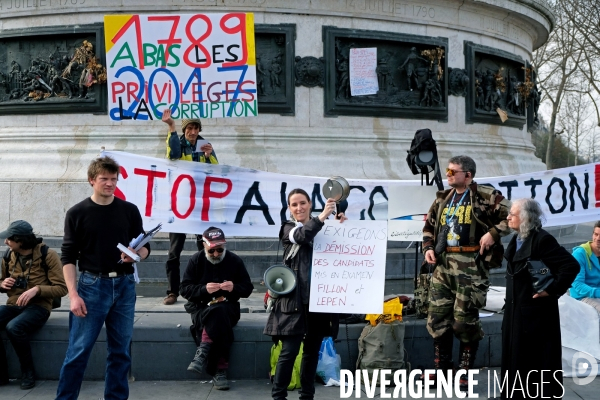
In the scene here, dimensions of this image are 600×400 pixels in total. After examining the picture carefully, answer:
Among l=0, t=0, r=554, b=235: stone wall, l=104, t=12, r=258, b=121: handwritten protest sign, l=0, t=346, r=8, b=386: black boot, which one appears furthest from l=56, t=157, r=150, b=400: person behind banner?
l=0, t=0, r=554, b=235: stone wall

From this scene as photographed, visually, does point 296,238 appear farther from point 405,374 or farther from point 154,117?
point 154,117

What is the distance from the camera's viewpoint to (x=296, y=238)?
6.42 meters

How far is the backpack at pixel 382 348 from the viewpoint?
7.45 m

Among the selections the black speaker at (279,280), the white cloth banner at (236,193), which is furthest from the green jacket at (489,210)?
the white cloth banner at (236,193)

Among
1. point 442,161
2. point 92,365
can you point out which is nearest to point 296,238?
point 92,365

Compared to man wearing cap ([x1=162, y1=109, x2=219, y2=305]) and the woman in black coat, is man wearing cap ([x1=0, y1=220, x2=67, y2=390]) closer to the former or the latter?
man wearing cap ([x1=162, y1=109, x2=219, y2=305])

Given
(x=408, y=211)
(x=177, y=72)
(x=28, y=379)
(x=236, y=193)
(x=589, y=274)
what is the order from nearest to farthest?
(x=28, y=379) < (x=408, y=211) < (x=589, y=274) < (x=236, y=193) < (x=177, y=72)

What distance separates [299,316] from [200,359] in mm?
1303

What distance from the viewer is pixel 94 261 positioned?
6.14 metres

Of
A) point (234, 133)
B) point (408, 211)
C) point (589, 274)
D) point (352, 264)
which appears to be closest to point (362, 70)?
point (234, 133)

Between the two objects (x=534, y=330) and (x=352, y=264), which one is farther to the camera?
(x=352, y=264)

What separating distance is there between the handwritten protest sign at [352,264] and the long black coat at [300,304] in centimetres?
11

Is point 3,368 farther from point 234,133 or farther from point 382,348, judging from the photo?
point 234,133

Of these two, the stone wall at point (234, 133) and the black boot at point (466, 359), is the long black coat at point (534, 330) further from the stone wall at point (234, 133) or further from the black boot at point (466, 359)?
the stone wall at point (234, 133)
